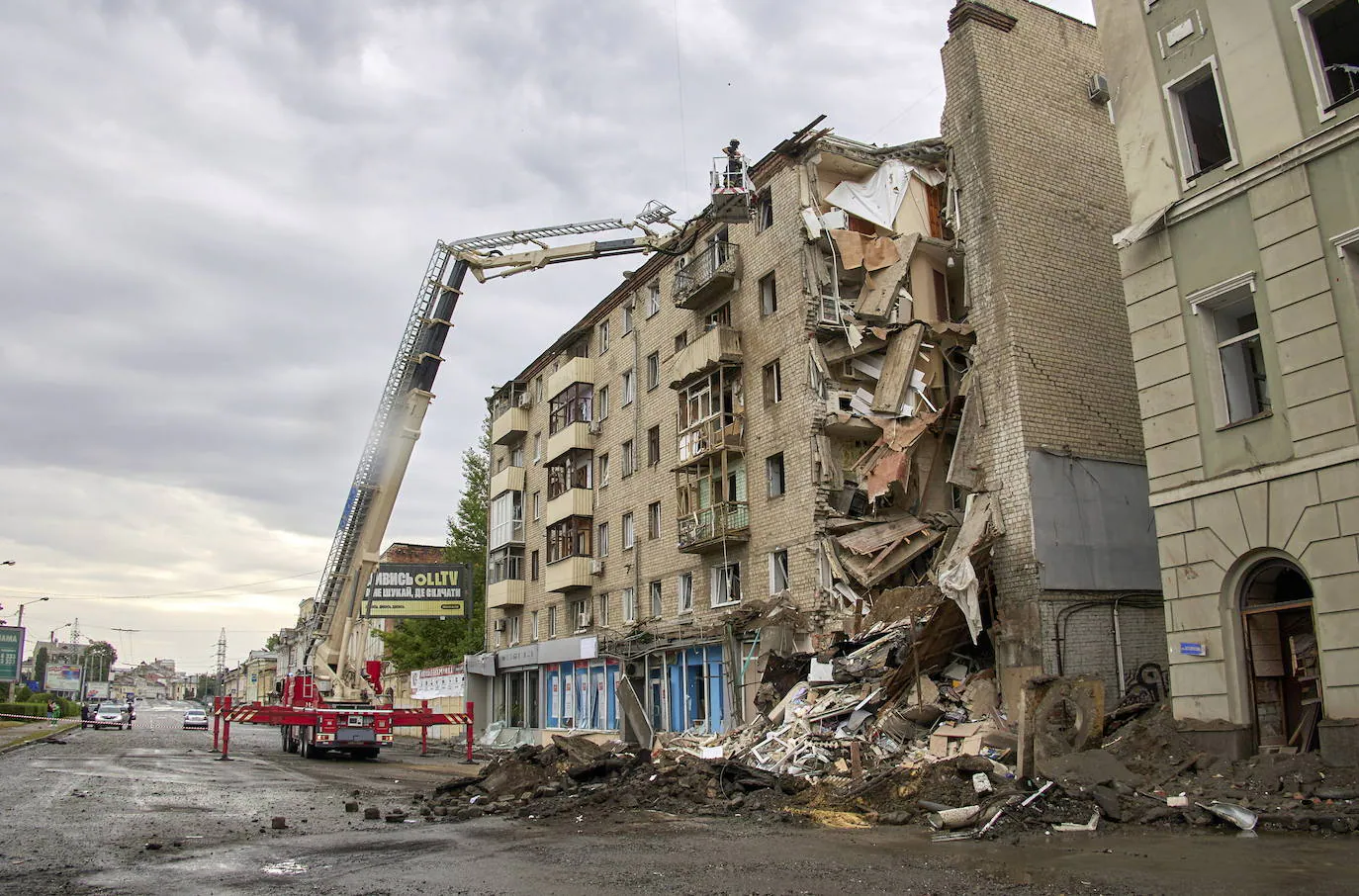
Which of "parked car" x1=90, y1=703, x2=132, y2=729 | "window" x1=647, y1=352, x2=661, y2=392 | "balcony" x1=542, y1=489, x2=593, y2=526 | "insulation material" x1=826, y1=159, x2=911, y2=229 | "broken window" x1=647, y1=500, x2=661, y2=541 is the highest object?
"insulation material" x1=826, y1=159, x2=911, y2=229

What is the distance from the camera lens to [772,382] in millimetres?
27875

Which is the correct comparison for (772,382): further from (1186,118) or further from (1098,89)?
(1186,118)

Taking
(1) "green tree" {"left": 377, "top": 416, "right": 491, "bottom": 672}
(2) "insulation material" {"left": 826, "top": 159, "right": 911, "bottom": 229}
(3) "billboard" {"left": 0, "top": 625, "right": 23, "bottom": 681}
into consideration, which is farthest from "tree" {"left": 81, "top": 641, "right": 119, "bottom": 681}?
(2) "insulation material" {"left": 826, "top": 159, "right": 911, "bottom": 229}

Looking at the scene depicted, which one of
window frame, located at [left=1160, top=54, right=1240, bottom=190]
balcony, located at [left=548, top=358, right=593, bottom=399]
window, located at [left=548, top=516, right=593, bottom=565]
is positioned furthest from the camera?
balcony, located at [left=548, top=358, right=593, bottom=399]

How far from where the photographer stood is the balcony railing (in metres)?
28.3

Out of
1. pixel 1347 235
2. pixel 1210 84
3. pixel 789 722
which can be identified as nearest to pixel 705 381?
pixel 789 722

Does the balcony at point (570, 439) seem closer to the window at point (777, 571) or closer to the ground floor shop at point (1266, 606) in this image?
the window at point (777, 571)

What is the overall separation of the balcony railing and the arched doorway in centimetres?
1594

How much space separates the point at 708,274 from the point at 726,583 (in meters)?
9.10

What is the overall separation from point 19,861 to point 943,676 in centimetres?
1510

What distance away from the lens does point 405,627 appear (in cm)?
5666

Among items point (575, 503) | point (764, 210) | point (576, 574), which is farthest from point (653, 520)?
point (764, 210)

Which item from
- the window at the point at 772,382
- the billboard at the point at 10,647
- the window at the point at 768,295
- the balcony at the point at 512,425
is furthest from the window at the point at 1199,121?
the billboard at the point at 10,647

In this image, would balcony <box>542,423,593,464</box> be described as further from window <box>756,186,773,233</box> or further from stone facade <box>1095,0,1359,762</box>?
stone facade <box>1095,0,1359,762</box>
